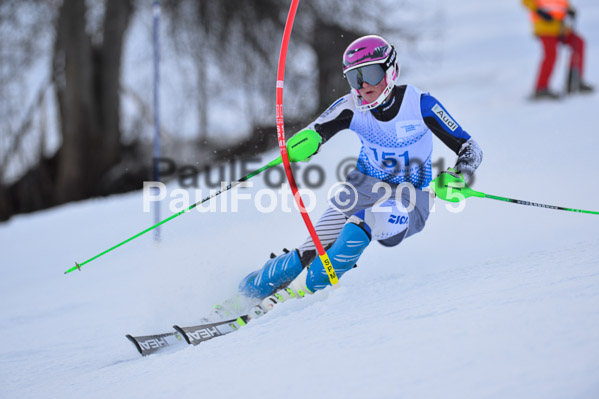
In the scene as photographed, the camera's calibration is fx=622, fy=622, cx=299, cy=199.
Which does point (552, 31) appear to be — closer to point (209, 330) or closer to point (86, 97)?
point (209, 330)

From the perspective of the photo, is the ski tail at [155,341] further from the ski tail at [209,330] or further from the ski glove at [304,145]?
the ski glove at [304,145]

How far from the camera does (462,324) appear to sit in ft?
7.98

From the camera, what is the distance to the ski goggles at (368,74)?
132 inches

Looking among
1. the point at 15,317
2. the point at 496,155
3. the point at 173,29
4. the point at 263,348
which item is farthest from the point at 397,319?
the point at 173,29

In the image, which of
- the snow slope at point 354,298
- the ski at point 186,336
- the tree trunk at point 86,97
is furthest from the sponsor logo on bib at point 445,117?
the tree trunk at point 86,97

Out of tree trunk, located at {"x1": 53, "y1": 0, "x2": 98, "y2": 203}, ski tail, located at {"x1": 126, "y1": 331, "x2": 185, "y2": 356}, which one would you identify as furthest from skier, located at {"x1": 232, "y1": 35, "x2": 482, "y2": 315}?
tree trunk, located at {"x1": 53, "y1": 0, "x2": 98, "y2": 203}

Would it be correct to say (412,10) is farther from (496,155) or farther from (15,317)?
(15,317)

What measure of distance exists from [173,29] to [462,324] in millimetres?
8556

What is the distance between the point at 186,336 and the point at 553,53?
684cm

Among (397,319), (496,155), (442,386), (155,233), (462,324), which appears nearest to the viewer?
(442,386)

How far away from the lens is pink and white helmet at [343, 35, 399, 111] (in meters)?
3.35

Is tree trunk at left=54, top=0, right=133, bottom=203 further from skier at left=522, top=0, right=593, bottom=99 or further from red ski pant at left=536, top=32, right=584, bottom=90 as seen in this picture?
red ski pant at left=536, top=32, right=584, bottom=90

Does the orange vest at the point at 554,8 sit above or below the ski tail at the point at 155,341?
above

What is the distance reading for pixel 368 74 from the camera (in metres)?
3.37
